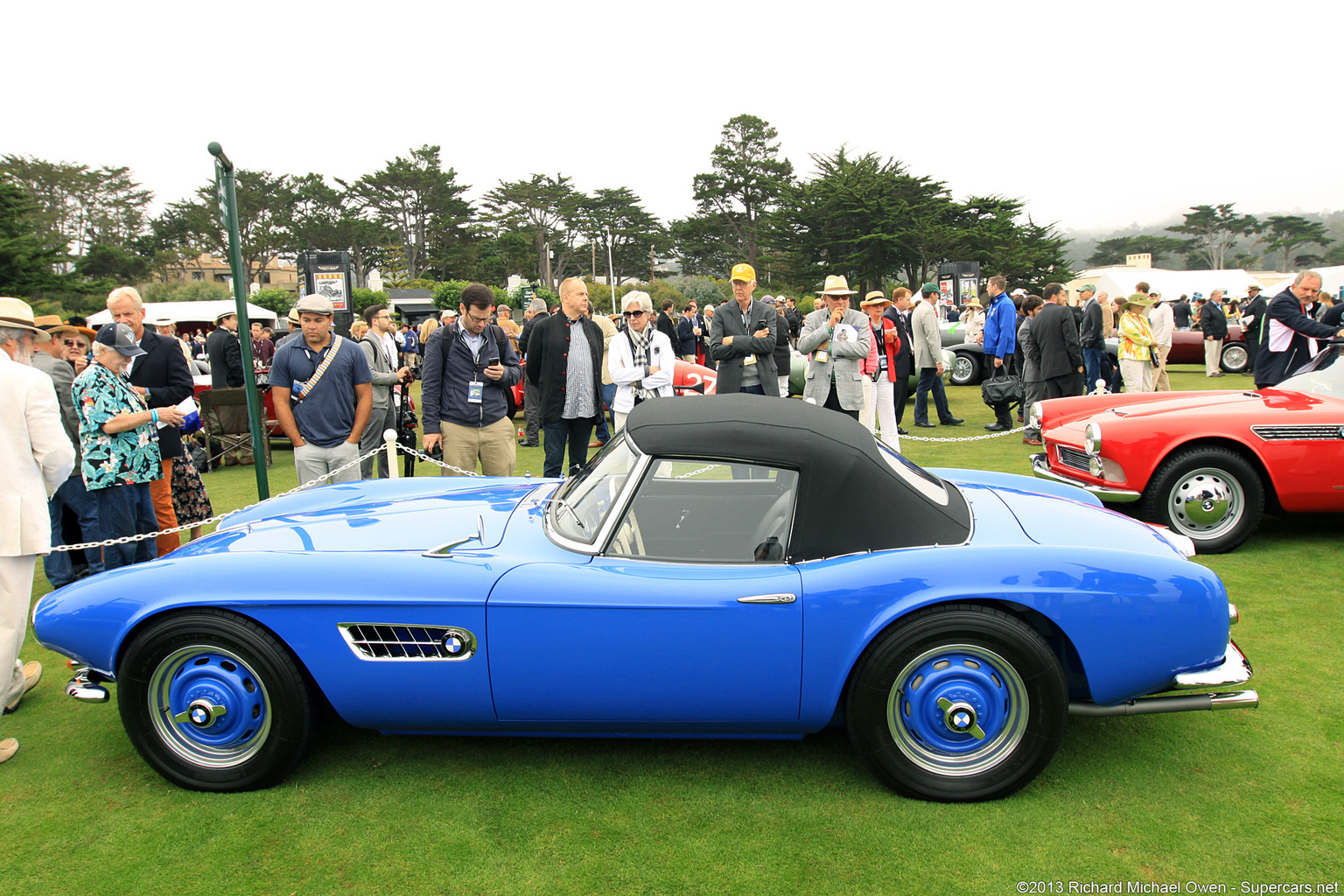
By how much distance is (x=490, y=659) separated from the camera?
272 cm

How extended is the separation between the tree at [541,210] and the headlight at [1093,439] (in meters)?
70.6

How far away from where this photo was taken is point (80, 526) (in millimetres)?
5141

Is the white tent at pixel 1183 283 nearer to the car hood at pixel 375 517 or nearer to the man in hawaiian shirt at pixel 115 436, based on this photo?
the car hood at pixel 375 517

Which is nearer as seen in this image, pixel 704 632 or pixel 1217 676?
pixel 704 632

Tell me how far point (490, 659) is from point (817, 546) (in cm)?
118

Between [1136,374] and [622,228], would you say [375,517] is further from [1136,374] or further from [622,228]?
[622,228]

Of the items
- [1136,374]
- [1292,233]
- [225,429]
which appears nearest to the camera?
[1136,374]

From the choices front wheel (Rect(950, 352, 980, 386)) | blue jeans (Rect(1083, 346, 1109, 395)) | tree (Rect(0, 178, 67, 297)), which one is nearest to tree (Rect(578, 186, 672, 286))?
tree (Rect(0, 178, 67, 297))

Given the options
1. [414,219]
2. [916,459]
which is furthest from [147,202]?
[916,459]

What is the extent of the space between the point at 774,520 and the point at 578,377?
3571mm

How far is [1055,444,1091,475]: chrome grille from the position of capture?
5.57m

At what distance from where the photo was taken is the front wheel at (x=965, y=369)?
15.6 metres

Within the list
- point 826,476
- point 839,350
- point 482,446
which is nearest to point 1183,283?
point 839,350

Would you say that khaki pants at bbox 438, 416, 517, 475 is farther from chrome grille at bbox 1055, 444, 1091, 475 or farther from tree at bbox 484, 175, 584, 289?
tree at bbox 484, 175, 584, 289
